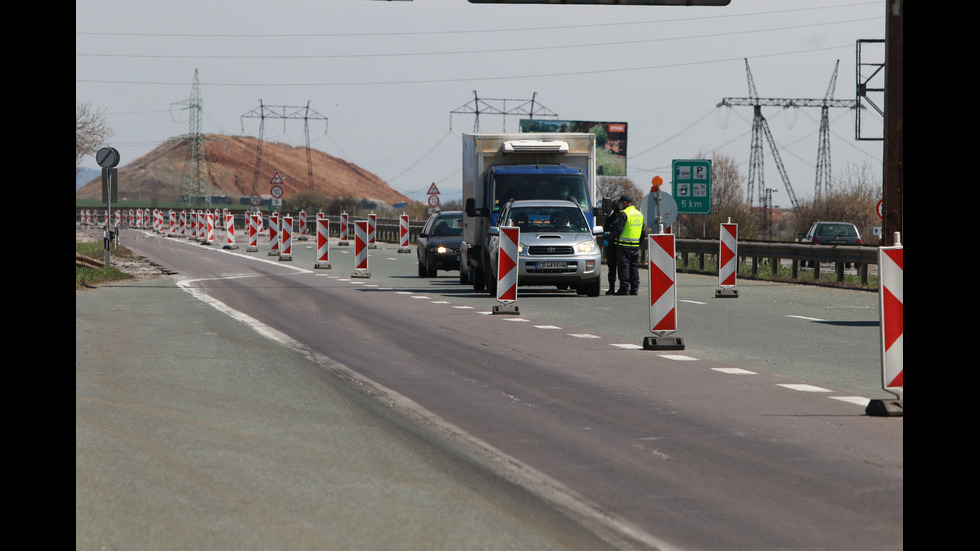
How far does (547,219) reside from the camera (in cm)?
2423

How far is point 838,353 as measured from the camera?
1382 cm

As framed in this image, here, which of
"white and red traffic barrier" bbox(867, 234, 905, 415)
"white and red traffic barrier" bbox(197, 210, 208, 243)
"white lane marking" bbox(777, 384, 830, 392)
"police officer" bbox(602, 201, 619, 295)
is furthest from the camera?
"white and red traffic barrier" bbox(197, 210, 208, 243)

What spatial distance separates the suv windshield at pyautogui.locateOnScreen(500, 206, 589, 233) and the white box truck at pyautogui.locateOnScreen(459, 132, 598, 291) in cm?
93

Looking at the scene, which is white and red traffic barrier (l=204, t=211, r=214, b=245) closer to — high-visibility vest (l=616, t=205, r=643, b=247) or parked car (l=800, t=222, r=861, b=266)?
parked car (l=800, t=222, r=861, b=266)

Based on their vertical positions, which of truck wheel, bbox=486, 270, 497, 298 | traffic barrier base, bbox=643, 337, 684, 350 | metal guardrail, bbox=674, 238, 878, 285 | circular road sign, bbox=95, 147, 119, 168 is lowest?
traffic barrier base, bbox=643, 337, 684, 350

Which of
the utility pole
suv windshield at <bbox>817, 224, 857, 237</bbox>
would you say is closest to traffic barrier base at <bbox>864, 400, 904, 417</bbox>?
the utility pole

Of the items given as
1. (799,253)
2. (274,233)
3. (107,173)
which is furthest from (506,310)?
(274,233)

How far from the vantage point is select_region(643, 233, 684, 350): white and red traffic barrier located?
45.6 feet

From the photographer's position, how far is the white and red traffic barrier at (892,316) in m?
9.41

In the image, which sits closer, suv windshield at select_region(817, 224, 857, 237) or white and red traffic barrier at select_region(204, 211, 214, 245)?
suv windshield at select_region(817, 224, 857, 237)

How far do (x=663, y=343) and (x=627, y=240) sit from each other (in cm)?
1011

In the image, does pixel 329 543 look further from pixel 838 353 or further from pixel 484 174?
pixel 484 174

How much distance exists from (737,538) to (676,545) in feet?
1.04

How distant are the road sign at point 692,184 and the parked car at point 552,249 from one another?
12.6 meters
